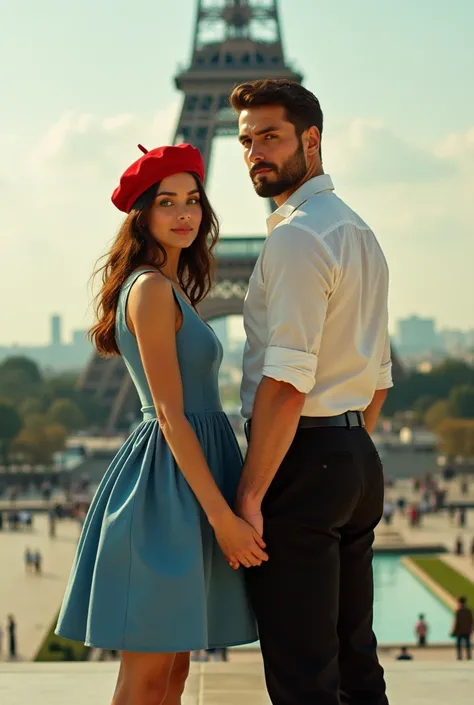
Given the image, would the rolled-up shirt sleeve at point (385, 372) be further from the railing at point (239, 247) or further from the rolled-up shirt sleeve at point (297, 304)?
the railing at point (239, 247)

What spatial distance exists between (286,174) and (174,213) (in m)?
0.34

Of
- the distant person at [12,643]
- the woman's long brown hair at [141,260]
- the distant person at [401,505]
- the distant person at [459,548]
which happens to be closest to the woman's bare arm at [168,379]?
the woman's long brown hair at [141,260]

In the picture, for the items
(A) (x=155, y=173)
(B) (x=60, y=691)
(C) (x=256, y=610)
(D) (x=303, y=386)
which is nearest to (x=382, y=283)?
(D) (x=303, y=386)

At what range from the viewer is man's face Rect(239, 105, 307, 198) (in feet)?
11.2

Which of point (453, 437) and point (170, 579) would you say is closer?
point (170, 579)

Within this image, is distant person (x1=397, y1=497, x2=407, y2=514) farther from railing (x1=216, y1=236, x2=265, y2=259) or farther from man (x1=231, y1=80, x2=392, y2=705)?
man (x1=231, y1=80, x2=392, y2=705)

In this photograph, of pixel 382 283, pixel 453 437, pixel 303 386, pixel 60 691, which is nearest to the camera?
pixel 303 386

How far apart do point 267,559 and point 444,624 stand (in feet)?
42.5

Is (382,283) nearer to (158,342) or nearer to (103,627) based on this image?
(158,342)

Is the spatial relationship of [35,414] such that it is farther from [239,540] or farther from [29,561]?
[239,540]

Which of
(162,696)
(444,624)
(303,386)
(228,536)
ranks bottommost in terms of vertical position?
(444,624)

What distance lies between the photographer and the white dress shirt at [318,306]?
3.21 metres

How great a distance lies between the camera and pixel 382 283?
3494mm

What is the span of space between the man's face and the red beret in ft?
0.58
